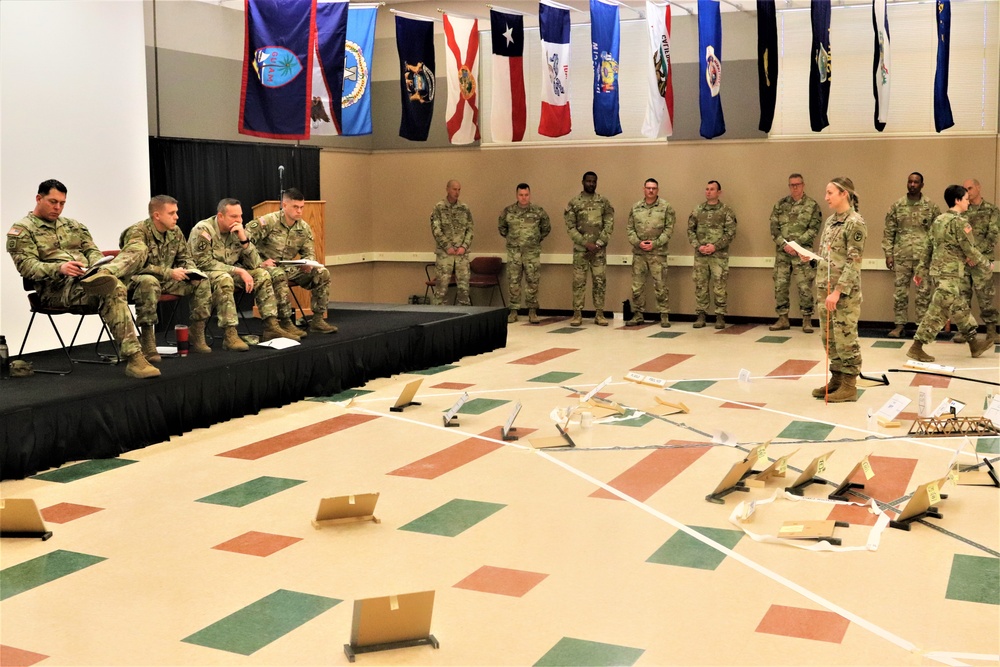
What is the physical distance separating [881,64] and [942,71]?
68 centimetres

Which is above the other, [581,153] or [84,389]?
[581,153]

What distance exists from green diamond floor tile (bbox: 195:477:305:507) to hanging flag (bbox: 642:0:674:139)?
274 inches

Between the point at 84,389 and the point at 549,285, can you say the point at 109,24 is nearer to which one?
the point at 84,389

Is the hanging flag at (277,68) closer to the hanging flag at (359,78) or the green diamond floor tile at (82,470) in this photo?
the hanging flag at (359,78)

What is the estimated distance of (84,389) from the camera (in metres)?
6.36

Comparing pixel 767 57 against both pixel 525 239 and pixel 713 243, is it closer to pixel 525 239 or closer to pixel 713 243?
pixel 713 243

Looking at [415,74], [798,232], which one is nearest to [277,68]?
[415,74]

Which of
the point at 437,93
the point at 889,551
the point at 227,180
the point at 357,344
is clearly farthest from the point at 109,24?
the point at 889,551

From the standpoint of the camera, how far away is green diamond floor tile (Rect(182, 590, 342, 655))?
3.65 m

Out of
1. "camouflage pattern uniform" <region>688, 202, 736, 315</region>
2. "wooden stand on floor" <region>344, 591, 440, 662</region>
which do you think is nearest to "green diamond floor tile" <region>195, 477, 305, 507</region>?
"wooden stand on floor" <region>344, 591, 440, 662</region>

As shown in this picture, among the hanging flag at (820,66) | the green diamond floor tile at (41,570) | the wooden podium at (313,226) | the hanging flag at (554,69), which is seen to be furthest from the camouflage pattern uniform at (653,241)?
the green diamond floor tile at (41,570)

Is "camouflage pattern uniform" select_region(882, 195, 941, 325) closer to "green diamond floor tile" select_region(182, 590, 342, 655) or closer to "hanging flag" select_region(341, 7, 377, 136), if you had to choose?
"hanging flag" select_region(341, 7, 377, 136)

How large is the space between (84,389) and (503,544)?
3125 mm

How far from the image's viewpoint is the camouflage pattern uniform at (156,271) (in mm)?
7551
